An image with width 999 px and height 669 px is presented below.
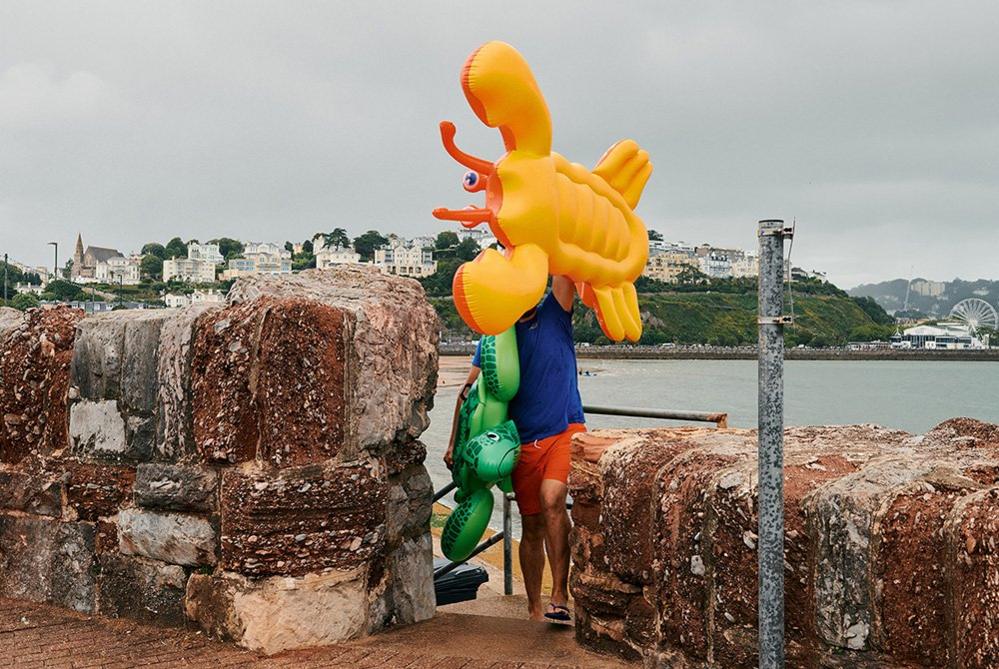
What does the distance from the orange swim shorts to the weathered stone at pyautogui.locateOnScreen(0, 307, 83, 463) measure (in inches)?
92.3

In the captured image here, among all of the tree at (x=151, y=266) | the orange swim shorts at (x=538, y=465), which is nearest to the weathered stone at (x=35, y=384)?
the orange swim shorts at (x=538, y=465)

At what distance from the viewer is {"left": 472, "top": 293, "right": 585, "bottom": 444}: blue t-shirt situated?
206 inches

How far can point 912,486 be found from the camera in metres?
3.08

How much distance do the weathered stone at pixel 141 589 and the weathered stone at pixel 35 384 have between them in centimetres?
76

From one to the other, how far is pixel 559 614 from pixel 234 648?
1.59 m

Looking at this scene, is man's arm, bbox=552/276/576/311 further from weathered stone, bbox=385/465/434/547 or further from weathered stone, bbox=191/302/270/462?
weathered stone, bbox=191/302/270/462

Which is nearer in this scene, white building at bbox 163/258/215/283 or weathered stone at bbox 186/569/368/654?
weathered stone at bbox 186/569/368/654

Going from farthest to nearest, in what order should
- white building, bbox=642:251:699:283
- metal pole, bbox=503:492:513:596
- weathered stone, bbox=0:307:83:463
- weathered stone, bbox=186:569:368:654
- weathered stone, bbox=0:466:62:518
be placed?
white building, bbox=642:251:699:283, metal pole, bbox=503:492:513:596, weathered stone, bbox=0:307:83:463, weathered stone, bbox=0:466:62:518, weathered stone, bbox=186:569:368:654

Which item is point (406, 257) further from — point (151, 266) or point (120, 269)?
point (120, 269)

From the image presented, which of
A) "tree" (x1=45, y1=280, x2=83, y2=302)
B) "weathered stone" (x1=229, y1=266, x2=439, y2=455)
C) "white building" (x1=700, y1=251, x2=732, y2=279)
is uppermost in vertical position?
"white building" (x1=700, y1=251, x2=732, y2=279)

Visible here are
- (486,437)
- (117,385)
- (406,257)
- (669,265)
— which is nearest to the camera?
(117,385)

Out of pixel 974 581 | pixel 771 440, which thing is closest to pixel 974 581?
pixel 974 581

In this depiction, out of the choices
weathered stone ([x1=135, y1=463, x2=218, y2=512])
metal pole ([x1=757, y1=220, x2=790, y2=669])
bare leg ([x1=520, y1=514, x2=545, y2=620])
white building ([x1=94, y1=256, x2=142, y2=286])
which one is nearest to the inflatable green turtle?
bare leg ([x1=520, y1=514, x2=545, y2=620])

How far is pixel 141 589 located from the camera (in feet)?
15.2
